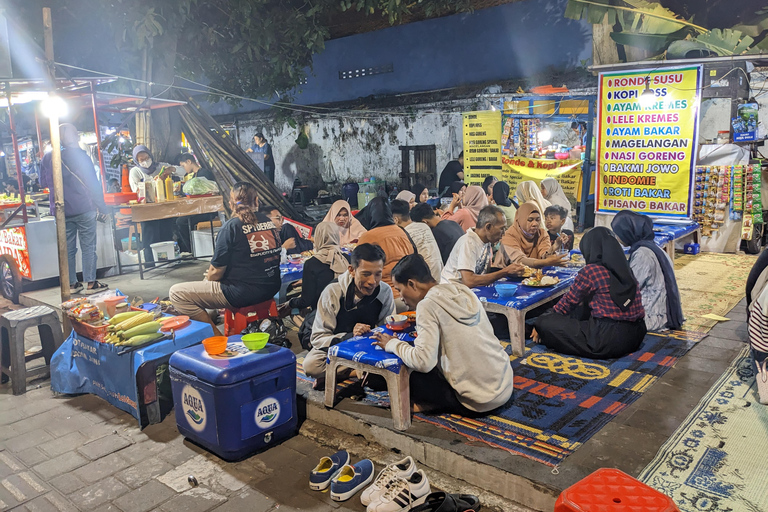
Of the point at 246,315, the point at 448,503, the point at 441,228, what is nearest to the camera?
the point at 448,503

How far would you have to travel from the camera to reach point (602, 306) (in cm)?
514

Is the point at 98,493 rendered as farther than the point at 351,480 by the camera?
Yes

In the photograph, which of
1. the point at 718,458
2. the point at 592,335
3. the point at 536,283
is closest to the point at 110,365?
the point at 536,283

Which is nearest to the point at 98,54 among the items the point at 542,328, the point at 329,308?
the point at 329,308

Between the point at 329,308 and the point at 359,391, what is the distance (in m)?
0.76

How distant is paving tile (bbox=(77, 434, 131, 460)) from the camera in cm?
428

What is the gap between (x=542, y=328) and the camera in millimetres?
5465

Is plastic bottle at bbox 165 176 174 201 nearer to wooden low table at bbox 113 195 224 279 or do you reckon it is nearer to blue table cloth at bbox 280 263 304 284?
wooden low table at bbox 113 195 224 279

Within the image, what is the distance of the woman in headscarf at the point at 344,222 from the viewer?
723 cm

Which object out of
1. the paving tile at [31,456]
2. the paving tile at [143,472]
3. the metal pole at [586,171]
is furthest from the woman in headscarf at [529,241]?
the metal pole at [586,171]

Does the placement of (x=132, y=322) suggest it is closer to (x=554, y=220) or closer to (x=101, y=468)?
(x=101, y=468)

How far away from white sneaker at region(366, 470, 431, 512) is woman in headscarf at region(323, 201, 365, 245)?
4.08 m

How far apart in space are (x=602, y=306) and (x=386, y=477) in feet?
9.07

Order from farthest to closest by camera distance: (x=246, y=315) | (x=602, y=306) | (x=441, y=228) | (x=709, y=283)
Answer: (x=709, y=283), (x=441, y=228), (x=246, y=315), (x=602, y=306)
